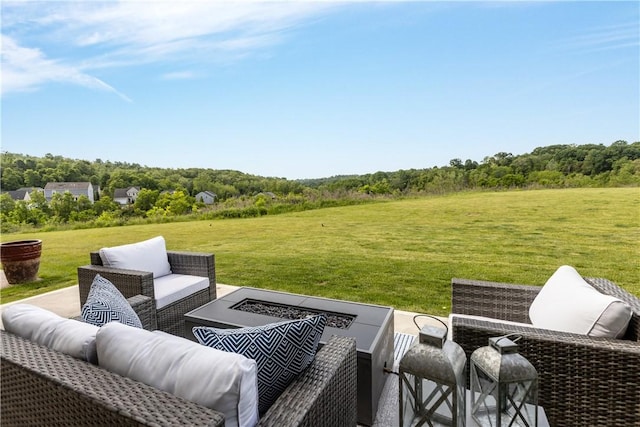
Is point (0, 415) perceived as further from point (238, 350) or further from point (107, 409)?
point (238, 350)

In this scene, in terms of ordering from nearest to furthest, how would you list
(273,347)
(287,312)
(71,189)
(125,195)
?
1. (273,347)
2. (287,312)
3. (71,189)
4. (125,195)

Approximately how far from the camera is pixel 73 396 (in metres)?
0.80

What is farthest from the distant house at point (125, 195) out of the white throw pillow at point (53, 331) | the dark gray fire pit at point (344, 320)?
the white throw pillow at point (53, 331)

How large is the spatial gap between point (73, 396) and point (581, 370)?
5.72ft

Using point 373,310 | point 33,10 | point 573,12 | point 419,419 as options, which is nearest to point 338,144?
point 573,12

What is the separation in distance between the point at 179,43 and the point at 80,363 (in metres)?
6.47

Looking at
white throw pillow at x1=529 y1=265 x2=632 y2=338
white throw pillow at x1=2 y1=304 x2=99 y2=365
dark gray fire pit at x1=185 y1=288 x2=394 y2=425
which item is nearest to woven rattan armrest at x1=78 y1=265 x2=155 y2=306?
dark gray fire pit at x1=185 y1=288 x2=394 y2=425

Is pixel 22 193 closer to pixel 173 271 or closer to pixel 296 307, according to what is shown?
pixel 173 271

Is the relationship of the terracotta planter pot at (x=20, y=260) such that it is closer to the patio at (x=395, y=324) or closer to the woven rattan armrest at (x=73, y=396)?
the patio at (x=395, y=324)

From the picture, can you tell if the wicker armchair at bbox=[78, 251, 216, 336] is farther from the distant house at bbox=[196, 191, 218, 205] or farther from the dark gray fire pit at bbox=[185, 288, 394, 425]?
the distant house at bbox=[196, 191, 218, 205]

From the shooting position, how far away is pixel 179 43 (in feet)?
19.4

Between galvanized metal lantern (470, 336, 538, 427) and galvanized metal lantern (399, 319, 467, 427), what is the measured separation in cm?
10

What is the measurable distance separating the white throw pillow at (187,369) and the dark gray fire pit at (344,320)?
2.98 ft

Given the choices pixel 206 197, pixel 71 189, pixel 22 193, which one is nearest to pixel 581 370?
pixel 22 193
